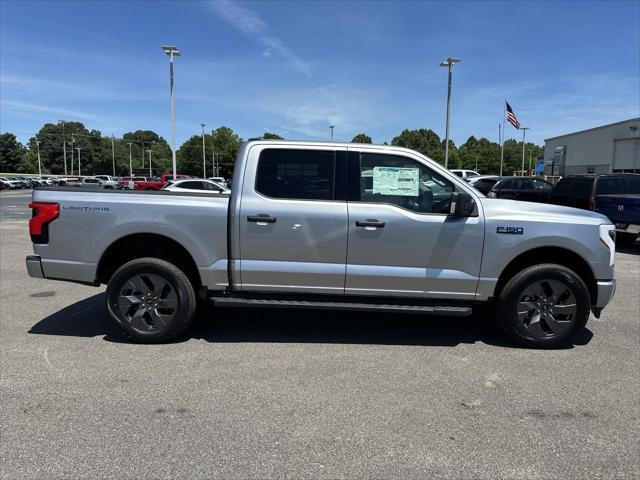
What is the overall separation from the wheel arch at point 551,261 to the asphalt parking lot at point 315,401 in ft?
2.16

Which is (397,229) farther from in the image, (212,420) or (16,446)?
(16,446)

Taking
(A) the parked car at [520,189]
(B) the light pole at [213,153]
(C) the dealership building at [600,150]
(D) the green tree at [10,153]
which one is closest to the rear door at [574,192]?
(A) the parked car at [520,189]

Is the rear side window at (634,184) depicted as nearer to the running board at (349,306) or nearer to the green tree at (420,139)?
the running board at (349,306)

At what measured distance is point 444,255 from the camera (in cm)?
446

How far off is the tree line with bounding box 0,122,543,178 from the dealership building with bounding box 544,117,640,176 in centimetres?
3753

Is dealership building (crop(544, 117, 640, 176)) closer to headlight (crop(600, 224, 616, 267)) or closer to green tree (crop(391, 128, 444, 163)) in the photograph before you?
headlight (crop(600, 224, 616, 267))

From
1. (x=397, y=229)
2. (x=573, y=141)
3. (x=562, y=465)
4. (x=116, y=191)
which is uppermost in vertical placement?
(x=573, y=141)

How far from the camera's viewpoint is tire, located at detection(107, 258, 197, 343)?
15.0ft

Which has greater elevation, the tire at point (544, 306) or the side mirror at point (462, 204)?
the side mirror at point (462, 204)

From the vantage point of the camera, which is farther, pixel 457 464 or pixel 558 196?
pixel 558 196

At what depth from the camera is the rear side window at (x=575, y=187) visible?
38.3 feet

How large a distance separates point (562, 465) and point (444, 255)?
208 centimetres

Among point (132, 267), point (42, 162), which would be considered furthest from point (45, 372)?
point (42, 162)

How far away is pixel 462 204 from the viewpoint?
14.2 ft
